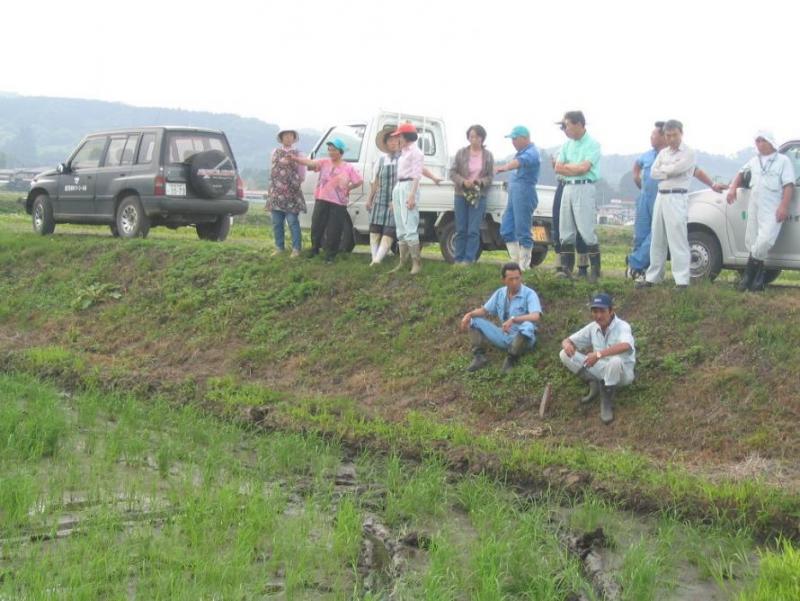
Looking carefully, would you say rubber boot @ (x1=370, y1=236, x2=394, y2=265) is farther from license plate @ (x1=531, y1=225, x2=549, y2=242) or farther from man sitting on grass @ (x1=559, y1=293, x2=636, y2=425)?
man sitting on grass @ (x1=559, y1=293, x2=636, y2=425)

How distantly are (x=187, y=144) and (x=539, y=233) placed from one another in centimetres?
621

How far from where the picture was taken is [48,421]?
8.41 m

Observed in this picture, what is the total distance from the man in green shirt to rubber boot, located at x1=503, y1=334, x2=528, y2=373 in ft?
4.69

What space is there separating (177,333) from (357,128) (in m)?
3.71

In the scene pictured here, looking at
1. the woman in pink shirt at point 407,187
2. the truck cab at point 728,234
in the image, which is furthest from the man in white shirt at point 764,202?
the woman in pink shirt at point 407,187

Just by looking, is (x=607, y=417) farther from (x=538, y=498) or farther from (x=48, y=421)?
(x=48, y=421)

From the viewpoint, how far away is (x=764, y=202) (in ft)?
33.0

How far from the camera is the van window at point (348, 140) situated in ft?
45.3

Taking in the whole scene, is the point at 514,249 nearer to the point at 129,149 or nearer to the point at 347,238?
the point at 347,238

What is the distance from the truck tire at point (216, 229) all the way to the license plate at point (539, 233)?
20.2ft

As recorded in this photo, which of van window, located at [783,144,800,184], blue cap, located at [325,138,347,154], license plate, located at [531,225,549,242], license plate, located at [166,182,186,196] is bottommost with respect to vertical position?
license plate, located at [531,225,549,242]

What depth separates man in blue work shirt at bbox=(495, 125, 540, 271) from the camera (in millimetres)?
11281

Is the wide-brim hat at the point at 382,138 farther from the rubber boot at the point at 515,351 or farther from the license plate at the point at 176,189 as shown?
the rubber boot at the point at 515,351

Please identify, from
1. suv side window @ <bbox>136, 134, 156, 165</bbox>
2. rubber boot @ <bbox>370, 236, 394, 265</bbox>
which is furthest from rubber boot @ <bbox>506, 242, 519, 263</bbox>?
suv side window @ <bbox>136, 134, 156, 165</bbox>
